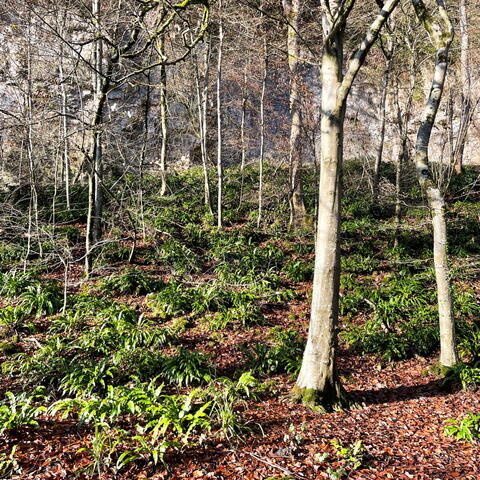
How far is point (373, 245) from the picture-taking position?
1193 centimetres

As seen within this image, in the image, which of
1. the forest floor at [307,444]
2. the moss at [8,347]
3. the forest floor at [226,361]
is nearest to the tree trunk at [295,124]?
the forest floor at [226,361]

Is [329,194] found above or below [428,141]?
below

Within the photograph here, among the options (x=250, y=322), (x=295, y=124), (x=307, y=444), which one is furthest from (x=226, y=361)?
(x=295, y=124)

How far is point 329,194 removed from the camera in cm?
438

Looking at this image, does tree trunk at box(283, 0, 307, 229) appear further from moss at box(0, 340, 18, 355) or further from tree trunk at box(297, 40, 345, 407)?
moss at box(0, 340, 18, 355)

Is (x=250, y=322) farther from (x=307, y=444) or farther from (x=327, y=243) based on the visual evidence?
(x=307, y=444)

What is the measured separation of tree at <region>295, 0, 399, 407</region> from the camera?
430 centimetres

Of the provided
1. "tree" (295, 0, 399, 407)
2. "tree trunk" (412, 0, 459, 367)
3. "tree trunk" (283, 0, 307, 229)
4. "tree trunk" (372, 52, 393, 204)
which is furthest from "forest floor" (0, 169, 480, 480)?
"tree trunk" (372, 52, 393, 204)

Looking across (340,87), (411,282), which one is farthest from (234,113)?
(340,87)

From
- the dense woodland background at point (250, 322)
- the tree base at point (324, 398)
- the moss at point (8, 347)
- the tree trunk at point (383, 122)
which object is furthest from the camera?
the tree trunk at point (383, 122)

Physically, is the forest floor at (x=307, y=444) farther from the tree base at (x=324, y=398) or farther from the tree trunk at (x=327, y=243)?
the tree trunk at (x=327, y=243)

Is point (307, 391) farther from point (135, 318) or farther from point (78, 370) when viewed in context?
point (135, 318)

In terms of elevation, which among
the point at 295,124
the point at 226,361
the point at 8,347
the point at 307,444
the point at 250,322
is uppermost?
the point at 295,124

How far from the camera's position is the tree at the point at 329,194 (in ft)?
14.1
